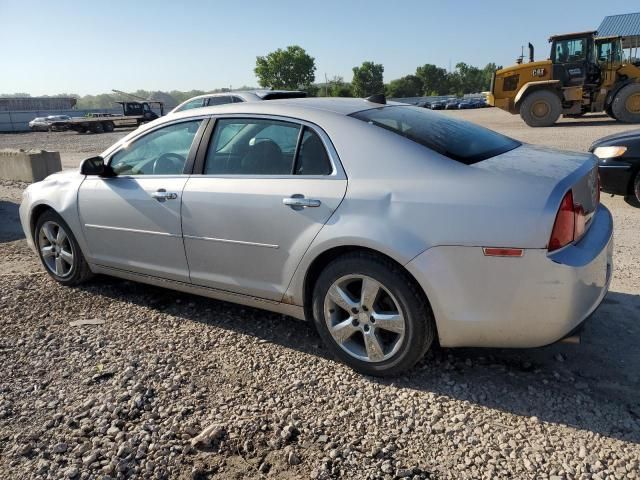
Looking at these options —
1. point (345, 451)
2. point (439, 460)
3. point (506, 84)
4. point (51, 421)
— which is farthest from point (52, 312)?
point (506, 84)

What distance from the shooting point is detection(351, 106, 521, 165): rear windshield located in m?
3.06

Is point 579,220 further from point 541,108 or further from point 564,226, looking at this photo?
point 541,108

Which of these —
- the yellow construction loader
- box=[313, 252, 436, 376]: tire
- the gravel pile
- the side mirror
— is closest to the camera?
the gravel pile

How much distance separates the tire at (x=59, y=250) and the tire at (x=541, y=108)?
18.6 m

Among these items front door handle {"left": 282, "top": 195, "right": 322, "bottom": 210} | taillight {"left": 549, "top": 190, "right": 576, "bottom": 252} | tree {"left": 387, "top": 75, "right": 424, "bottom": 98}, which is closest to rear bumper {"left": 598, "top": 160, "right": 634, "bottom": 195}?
taillight {"left": 549, "top": 190, "right": 576, "bottom": 252}

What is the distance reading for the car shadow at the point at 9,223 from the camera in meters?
6.90

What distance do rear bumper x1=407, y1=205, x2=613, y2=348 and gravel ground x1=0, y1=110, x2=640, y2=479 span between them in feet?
Result: 1.32

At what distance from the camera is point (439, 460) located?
2.43m

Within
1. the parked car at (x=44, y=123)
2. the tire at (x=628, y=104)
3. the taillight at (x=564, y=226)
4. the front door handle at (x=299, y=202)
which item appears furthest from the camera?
the parked car at (x=44, y=123)

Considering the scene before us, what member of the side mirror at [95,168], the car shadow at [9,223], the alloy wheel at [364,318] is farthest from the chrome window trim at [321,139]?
the car shadow at [9,223]

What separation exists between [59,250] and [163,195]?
1.61 m

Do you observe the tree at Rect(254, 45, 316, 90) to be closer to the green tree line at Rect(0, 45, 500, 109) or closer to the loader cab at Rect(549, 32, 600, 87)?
the green tree line at Rect(0, 45, 500, 109)

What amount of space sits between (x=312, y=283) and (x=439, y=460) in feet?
4.14

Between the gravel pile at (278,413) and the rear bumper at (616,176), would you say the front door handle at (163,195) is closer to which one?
the gravel pile at (278,413)
